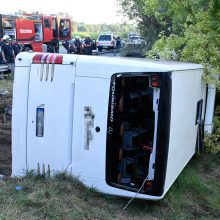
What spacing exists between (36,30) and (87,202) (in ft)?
83.9

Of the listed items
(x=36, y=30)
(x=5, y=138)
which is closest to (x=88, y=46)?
(x=36, y=30)

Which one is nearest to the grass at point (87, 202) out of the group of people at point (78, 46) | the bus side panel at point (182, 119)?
the bus side panel at point (182, 119)

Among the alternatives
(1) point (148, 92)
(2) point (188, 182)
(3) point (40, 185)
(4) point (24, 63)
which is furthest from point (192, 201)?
(4) point (24, 63)

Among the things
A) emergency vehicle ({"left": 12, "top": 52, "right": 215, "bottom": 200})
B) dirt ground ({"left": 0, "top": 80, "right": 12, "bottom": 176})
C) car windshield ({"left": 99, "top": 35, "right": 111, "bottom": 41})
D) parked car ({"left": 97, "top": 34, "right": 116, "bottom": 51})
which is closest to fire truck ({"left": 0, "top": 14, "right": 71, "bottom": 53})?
parked car ({"left": 97, "top": 34, "right": 116, "bottom": 51})

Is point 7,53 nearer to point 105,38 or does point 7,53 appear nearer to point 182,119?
point 182,119

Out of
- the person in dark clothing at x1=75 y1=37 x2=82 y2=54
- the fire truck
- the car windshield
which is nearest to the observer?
the fire truck

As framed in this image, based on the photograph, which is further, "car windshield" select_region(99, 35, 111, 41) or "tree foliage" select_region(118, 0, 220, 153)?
"car windshield" select_region(99, 35, 111, 41)

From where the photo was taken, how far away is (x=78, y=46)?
3053 centimetres

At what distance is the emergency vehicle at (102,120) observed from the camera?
4480 millimetres

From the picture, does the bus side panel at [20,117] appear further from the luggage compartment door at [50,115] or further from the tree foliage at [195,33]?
the tree foliage at [195,33]

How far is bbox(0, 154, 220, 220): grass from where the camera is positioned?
4051 millimetres

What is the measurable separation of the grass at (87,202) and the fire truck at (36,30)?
67.4ft

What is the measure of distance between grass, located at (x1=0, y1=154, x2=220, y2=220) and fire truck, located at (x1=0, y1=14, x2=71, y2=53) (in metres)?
20.5

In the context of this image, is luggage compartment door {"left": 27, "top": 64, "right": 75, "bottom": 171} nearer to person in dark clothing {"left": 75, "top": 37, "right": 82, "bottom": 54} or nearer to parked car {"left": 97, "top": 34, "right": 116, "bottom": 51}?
person in dark clothing {"left": 75, "top": 37, "right": 82, "bottom": 54}
